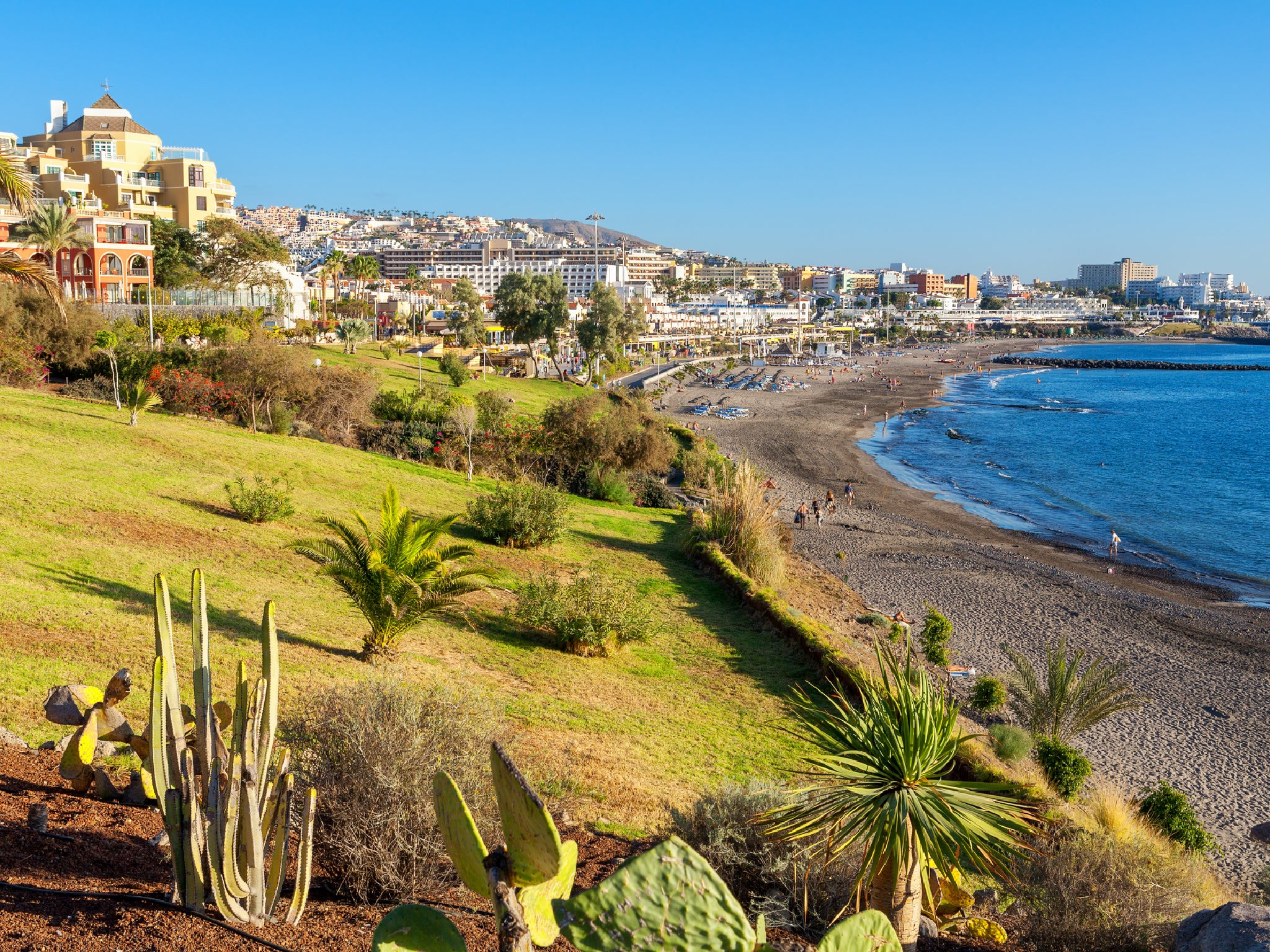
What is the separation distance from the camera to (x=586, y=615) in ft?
42.0

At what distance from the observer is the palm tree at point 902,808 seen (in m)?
4.67

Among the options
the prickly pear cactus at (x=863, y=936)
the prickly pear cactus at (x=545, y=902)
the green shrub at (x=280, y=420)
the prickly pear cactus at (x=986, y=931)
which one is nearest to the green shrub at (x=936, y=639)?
the prickly pear cactus at (x=986, y=931)

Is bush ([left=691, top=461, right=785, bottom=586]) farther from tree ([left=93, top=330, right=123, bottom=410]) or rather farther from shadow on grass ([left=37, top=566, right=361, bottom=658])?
tree ([left=93, top=330, right=123, bottom=410])

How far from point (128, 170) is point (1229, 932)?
70.0 meters

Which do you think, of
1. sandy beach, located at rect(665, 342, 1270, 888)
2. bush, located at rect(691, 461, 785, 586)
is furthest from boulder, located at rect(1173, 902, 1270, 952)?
bush, located at rect(691, 461, 785, 586)

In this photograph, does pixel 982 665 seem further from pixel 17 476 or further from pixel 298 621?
pixel 17 476

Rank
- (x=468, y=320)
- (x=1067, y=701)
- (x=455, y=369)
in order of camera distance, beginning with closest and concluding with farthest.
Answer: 1. (x=1067, y=701)
2. (x=455, y=369)
3. (x=468, y=320)

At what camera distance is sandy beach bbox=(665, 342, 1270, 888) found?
44.9 ft

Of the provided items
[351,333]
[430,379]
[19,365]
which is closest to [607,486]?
[19,365]

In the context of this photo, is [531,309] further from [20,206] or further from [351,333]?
[20,206]

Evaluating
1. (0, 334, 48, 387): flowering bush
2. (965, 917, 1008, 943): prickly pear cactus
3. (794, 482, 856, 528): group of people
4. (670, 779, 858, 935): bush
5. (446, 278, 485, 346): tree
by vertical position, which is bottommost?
(794, 482, 856, 528): group of people

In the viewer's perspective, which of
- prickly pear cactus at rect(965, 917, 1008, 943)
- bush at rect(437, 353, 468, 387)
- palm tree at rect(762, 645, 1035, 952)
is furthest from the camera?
bush at rect(437, 353, 468, 387)

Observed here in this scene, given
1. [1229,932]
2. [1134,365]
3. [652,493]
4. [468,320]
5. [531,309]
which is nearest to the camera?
[1229,932]

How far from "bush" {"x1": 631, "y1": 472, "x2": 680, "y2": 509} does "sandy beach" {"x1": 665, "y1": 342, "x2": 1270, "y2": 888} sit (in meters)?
4.13
